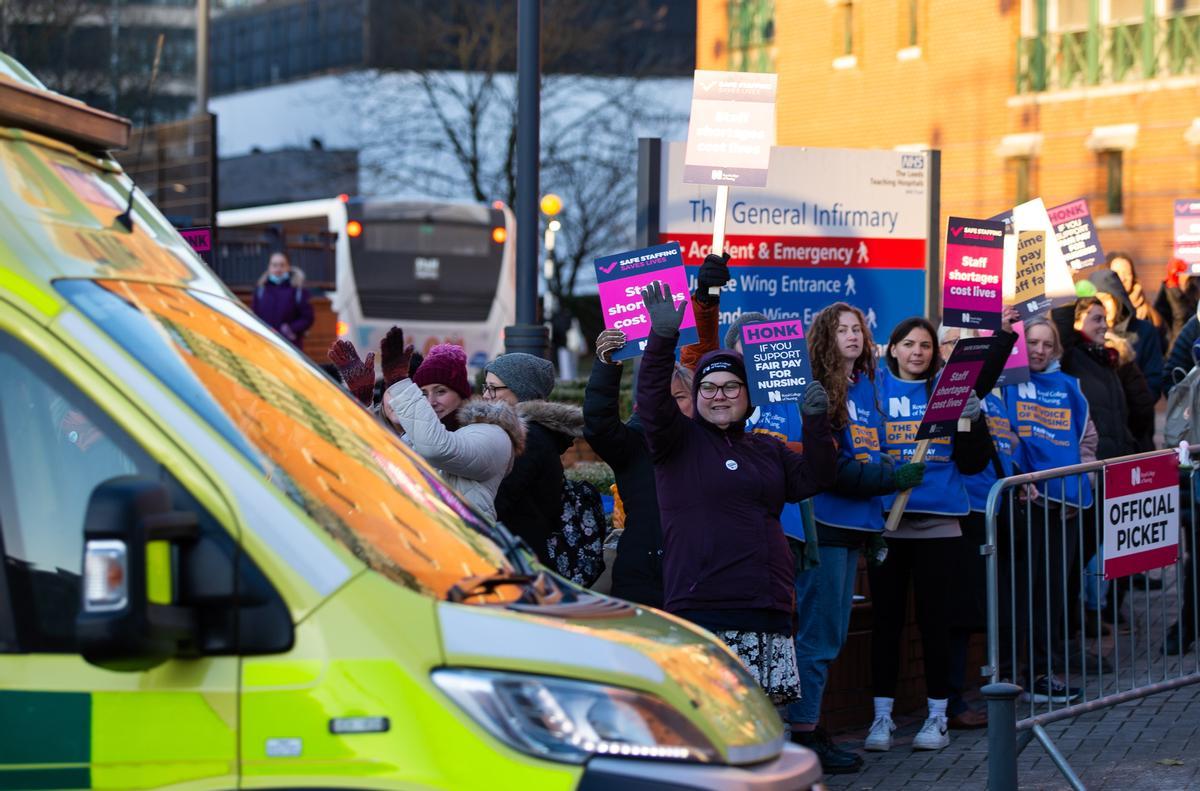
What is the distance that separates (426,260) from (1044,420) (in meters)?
21.4

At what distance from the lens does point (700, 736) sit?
381 cm

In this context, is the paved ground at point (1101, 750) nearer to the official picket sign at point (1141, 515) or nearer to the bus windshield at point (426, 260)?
the official picket sign at point (1141, 515)

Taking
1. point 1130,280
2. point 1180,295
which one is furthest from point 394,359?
point 1180,295

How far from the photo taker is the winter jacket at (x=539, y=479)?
7223 millimetres

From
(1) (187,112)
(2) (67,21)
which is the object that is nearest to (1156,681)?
(2) (67,21)

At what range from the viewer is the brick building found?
115 ft

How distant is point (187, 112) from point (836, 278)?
54668mm

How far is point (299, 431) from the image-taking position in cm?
402

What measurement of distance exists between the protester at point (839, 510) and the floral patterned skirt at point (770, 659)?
801 mm

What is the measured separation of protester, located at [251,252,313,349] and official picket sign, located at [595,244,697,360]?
568 inches

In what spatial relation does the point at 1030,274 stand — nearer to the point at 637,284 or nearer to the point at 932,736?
the point at 637,284

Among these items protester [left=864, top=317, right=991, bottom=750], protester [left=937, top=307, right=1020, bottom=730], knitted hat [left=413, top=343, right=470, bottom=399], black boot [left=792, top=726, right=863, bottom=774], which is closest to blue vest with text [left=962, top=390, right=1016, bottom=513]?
protester [left=937, top=307, right=1020, bottom=730]

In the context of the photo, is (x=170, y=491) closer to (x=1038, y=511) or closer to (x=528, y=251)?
(x=1038, y=511)

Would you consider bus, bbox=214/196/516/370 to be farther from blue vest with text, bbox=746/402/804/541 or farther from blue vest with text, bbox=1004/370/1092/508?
blue vest with text, bbox=746/402/804/541
